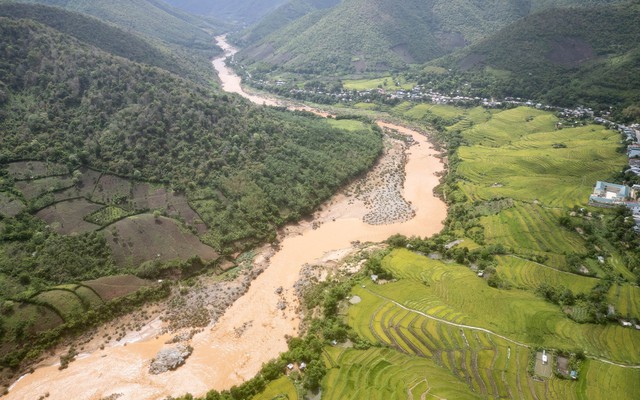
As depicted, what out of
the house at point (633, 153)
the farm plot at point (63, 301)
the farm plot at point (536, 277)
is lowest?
the farm plot at point (63, 301)

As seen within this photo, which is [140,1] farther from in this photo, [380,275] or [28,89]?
[380,275]

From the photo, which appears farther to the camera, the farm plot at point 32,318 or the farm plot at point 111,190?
the farm plot at point 111,190

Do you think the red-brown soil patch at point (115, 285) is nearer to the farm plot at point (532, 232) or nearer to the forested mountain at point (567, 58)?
the farm plot at point (532, 232)

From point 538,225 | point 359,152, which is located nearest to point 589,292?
point 538,225

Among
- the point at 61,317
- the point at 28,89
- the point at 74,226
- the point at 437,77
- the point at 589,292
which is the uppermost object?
the point at 437,77

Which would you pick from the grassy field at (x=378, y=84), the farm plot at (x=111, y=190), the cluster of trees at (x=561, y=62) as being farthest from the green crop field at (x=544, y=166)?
the farm plot at (x=111, y=190)

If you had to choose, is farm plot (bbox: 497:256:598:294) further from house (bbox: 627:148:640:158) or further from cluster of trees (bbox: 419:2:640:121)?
cluster of trees (bbox: 419:2:640:121)
